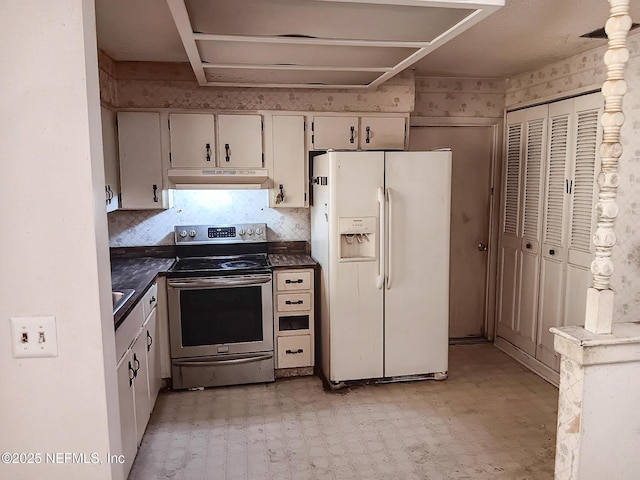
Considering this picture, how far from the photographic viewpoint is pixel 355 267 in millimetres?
3490

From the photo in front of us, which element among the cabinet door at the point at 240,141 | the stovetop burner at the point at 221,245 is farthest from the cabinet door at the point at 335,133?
the stovetop burner at the point at 221,245

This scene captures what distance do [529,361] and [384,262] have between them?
159 cm

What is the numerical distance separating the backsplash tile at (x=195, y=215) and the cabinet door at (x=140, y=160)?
270 millimetres

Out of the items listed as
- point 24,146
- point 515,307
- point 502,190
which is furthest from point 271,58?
point 515,307

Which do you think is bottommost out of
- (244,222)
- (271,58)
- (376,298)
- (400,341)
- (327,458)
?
(327,458)

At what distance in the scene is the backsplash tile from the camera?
398 centimetres

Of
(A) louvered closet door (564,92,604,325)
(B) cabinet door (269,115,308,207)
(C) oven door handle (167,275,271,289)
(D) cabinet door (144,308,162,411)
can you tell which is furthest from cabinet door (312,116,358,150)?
(D) cabinet door (144,308,162,411)

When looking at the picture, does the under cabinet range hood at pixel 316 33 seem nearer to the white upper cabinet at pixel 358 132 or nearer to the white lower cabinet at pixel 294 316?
the white upper cabinet at pixel 358 132

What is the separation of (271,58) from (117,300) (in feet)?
5.38

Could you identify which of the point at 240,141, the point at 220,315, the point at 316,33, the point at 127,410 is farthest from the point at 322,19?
the point at 220,315

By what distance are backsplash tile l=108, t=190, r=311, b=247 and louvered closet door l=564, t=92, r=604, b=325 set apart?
216 centimetres

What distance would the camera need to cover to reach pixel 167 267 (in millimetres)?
3627

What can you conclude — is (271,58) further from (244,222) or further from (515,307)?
(515,307)

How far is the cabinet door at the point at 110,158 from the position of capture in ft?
11.0
